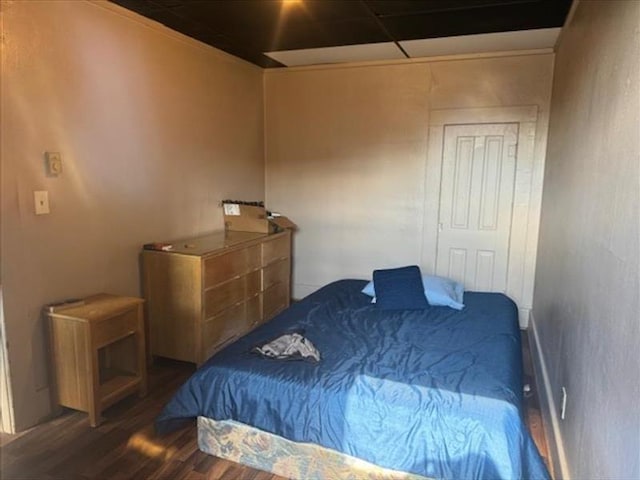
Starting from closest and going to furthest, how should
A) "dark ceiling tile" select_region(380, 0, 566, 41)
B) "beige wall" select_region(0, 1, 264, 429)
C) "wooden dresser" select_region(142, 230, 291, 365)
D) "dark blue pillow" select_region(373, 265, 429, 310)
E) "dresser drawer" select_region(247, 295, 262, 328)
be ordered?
"beige wall" select_region(0, 1, 264, 429) < "dark ceiling tile" select_region(380, 0, 566, 41) < "wooden dresser" select_region(142, 230, 291, 365) < "dark blue pillow" select_region(373, 265, 429, 310) < "dresser drawer" select_region(247, 295, 262, 328)

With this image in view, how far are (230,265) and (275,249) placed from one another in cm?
78

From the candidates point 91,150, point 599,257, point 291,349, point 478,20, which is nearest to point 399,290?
point 291,349

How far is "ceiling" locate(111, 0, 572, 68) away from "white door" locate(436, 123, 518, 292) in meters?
0.74

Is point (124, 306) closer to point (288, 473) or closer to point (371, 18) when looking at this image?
point (288, 473)

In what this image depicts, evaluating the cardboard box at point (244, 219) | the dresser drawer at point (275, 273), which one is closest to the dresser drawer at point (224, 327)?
the dresser drawer at point (275, 273)

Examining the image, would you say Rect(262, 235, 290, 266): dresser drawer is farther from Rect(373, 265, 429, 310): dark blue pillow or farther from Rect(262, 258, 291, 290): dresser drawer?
Rect(373, 265, 429, 310): dark blue pillow

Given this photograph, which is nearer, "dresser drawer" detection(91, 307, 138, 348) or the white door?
"dresser drawer" detection(91, 307, 138, 348)

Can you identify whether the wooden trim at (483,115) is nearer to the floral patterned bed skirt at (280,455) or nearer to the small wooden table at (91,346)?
the small wooden table at (91,346)

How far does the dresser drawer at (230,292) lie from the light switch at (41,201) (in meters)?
1.06

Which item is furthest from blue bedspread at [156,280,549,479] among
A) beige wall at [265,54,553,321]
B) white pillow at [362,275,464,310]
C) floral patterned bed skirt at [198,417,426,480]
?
beige wall at [265,54,553,321]

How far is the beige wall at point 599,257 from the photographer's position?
3.90ft

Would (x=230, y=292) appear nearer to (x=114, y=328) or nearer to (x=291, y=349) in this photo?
(x=114, y=328)

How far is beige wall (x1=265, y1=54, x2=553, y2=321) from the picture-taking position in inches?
153

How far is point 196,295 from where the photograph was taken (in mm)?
2996
